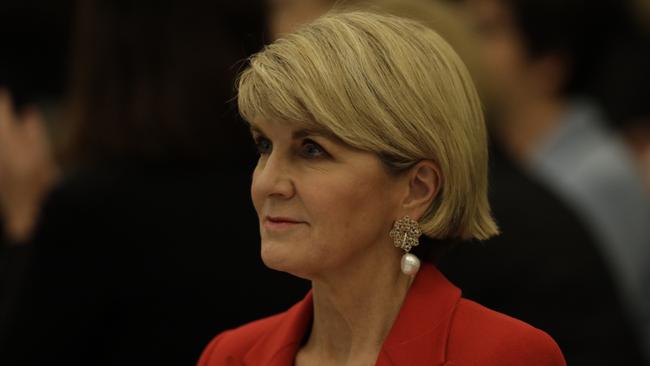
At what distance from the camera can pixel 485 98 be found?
3859mm

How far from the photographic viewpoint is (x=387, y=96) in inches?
83.1

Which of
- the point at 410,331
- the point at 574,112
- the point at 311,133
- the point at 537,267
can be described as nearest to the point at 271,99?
the point at 311,133

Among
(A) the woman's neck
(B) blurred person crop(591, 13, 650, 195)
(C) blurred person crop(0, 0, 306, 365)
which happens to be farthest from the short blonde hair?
(B) blurred person crop(591, 13, 650, 195)

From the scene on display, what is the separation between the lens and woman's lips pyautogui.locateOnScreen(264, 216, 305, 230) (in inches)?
84.8

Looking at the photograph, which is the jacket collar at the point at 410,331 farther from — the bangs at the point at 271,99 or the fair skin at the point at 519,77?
the fair skin at the point at 519,77

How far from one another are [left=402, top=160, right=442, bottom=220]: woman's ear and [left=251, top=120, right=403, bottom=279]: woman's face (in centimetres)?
4

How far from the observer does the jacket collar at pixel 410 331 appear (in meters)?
2.16

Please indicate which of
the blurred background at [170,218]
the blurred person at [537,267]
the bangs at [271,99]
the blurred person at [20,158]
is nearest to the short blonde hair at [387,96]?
the bangs at [271,99]

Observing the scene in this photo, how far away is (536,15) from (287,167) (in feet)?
12.2

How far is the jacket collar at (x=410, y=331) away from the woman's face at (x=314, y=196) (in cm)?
15

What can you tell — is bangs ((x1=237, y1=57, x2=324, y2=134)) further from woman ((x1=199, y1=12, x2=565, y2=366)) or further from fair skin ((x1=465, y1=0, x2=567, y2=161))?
fair skin ((x1=465, y1=0, x2=567, y2=161))

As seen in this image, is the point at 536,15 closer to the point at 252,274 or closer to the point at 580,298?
the point at 580,298

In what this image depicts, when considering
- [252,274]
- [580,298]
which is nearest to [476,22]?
[580,298]

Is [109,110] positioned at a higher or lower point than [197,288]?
higher
